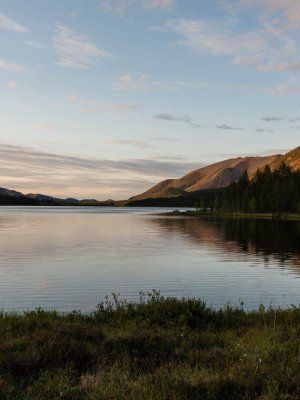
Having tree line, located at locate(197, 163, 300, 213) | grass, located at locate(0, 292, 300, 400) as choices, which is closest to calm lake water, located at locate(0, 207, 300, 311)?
grass, located at locate(0, 292, 300, 400)

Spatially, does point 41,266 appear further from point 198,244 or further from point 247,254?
point 198,244

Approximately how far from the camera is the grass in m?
9.47

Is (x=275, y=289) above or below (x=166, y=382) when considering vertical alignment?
below

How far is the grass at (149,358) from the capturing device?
373 inches

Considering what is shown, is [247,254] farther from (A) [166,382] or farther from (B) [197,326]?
(A) [166,382]

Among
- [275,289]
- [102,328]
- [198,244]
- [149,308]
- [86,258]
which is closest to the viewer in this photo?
[102,328]

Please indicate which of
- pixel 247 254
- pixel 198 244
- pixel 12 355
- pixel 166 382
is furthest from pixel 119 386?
pixel 198 244

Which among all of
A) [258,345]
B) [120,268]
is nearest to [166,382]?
[258,345]

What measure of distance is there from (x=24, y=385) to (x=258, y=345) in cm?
670

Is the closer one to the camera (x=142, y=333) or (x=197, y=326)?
(x=142, y=333)

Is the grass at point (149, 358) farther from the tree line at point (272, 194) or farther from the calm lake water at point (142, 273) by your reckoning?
the tree line at point (272, 194)

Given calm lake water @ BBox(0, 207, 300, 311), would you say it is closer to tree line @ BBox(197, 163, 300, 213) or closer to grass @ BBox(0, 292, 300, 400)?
grass @ BBox(0, 292, 300, 400)

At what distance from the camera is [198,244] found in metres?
68.2

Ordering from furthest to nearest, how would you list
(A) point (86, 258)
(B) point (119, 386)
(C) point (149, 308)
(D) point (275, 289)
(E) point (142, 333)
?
(A) point (86, 258) → (D) point (275, 289) → (C) point (149, 308) → (E) point (142, 333) → (B) point (119, 386)
